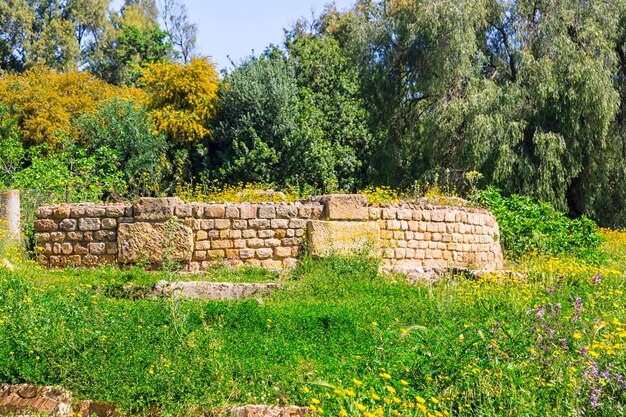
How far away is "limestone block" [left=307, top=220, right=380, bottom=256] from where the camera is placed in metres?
11.6

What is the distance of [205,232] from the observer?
1172cm

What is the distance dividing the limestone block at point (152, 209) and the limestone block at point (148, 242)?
11 centimetres

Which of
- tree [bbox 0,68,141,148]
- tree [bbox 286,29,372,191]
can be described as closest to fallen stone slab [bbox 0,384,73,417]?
tree [bbox 0,68,141,148]

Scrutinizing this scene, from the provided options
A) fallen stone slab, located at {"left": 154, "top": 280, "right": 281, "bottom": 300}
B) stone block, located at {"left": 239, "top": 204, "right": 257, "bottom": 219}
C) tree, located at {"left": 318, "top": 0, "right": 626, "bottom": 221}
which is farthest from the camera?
tree, located at {"left": 318, "top": 0, "right": 626, "bottom": 221}

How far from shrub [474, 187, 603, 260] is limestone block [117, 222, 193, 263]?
21.6ft

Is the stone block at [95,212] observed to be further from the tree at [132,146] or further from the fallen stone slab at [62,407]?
the tree at [132,146]

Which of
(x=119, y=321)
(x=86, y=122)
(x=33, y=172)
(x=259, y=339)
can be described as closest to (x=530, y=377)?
(x=259, y=339)

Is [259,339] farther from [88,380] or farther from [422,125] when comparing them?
[422,125]

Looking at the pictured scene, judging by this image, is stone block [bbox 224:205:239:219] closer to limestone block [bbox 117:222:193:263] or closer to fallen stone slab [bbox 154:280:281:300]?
limestone block [bbox 117:222:193:263]

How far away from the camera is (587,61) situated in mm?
19016

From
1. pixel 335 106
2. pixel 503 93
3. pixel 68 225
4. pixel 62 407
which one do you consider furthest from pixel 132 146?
Answer: pixel 62 407

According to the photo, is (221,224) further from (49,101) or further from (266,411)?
(49,101)

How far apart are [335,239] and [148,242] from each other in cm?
288

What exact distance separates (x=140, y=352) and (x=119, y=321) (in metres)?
0.89
